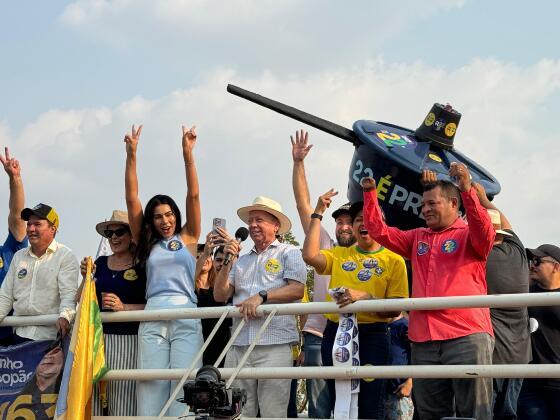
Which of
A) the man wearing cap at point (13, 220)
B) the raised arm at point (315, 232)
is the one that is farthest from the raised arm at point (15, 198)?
the raised arm at point (315, 232)

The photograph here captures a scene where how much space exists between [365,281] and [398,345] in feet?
1.58

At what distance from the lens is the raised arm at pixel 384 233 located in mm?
5535

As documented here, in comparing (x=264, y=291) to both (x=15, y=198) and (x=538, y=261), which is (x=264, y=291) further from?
(x=15, y=198)

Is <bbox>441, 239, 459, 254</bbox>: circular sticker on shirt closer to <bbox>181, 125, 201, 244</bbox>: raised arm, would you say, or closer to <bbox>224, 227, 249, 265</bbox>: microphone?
<bbox>224, 227, 249, 265</bbox>: microphone

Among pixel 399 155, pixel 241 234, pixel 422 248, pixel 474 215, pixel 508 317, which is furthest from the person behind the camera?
pixel 399 155

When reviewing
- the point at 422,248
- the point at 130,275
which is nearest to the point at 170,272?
the point at 130,275

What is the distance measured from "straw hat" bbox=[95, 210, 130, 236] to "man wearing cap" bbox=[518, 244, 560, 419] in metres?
3.00

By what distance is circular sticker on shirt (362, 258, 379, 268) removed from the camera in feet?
19.2

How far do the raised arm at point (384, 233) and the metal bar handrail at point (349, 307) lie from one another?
43 centimetres

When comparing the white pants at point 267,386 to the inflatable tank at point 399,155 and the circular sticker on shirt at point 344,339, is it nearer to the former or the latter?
the circular sticker on shirt at point 344,339

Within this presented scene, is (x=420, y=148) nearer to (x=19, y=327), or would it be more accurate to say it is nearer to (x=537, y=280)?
(x=537, y=280)

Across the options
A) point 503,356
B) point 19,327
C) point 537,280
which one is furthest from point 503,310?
point 19,327

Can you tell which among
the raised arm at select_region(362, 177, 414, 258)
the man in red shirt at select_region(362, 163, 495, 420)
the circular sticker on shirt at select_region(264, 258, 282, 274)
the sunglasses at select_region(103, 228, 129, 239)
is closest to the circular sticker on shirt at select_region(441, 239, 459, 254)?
the man in red shirt at select_region(362, 163, 495, 420)

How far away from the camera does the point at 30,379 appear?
6215 millimetres
